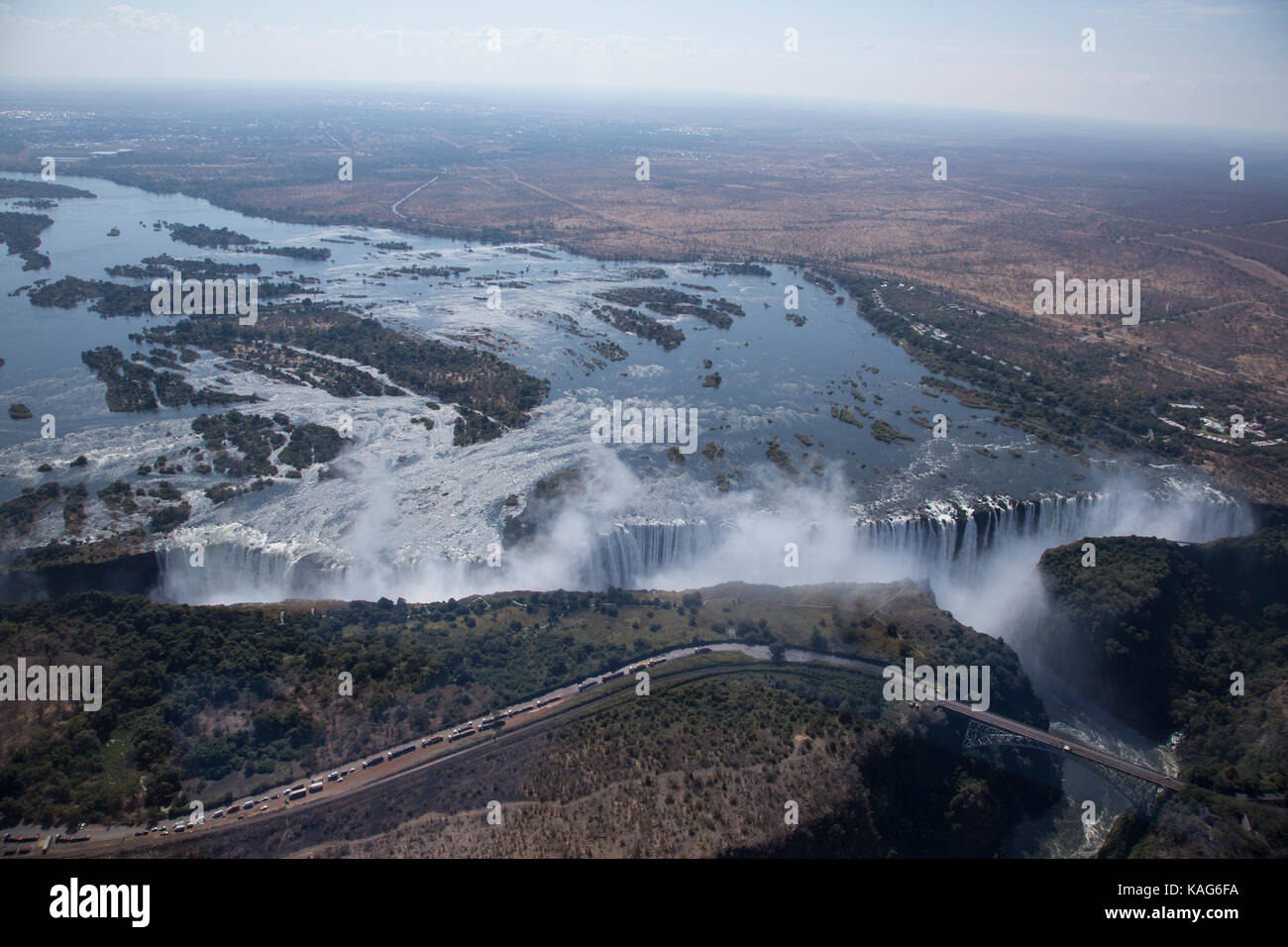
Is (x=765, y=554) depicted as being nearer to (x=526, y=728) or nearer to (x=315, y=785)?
(x=526, y=728)

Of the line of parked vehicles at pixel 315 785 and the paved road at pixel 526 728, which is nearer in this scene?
the line of parked vehicles at pixel 315 785

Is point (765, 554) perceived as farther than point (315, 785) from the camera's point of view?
Yes

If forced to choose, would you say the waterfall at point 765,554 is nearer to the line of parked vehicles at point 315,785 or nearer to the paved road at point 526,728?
the paved road at point 526,728

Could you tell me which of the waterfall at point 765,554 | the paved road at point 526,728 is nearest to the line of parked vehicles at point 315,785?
the paved road at point 526,728

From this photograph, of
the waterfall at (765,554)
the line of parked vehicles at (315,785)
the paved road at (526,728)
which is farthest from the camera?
the waterfall at (765,554)

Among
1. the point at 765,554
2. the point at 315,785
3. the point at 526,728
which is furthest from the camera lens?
the point at 765,554

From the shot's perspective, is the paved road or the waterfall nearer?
the paved road

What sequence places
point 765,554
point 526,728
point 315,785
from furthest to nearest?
point 765,554 < point 526,728 < point 315,785

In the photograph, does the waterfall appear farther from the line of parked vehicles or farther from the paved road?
the line of parked vehicles

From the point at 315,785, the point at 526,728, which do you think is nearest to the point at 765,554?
the point at 526,728

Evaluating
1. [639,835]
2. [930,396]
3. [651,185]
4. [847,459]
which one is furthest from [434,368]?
[651,185]

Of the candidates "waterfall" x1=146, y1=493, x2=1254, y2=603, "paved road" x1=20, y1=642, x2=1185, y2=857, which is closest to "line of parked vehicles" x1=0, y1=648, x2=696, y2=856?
"paved road" x1=20, y1=642, x2=1185, y2=857
